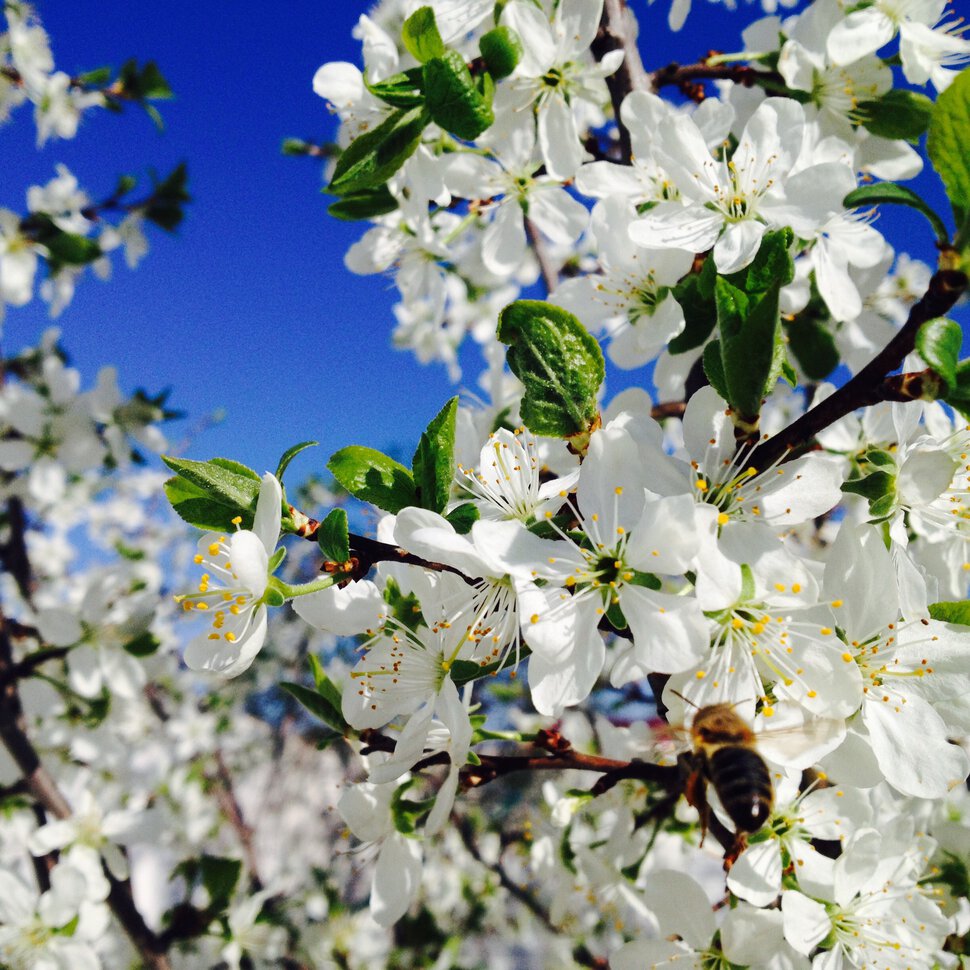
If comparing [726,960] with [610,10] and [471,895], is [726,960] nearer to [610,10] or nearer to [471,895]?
[610,10]

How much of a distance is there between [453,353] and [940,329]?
3171mm

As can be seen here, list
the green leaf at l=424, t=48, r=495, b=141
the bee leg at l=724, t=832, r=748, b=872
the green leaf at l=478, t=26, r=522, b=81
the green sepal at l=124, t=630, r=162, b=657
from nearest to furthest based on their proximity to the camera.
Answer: the bee leg at l=724, t=832, r=748, b=872, the green leaf at l=424, t=48, r=495, b=141, the green leaf at l=478, t=26, r=522, b=81, the green sepal at l=124, t=630, r=162, b=657

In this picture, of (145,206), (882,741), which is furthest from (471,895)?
(145,206)

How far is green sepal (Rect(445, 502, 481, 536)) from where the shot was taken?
0.96 meters

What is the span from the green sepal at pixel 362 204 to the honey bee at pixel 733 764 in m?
1.16

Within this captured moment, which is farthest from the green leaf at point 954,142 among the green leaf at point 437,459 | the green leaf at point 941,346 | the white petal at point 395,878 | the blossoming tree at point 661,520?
the white petal at point 395,878

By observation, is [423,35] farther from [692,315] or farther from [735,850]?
[735,850]

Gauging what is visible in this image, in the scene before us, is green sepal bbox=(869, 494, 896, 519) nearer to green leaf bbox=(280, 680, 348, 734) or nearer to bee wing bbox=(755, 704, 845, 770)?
bee wing bbox=(755, 704, 845, 770)

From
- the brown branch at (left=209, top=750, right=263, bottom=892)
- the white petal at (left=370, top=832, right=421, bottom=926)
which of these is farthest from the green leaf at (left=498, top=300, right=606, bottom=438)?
the brown branch at (left=209, top=750, right=263, bottom=892)

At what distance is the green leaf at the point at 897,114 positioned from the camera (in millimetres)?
1475

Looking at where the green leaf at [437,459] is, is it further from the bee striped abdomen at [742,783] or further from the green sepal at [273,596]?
the bee striped abdomen at [742,783]

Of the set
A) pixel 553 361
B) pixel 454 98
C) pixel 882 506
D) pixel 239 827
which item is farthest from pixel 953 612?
pixel 239 827

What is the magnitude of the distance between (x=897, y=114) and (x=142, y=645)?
2.40 metres

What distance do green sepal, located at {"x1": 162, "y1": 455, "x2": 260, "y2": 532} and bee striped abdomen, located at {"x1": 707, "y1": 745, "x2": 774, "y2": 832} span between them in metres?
0.64
